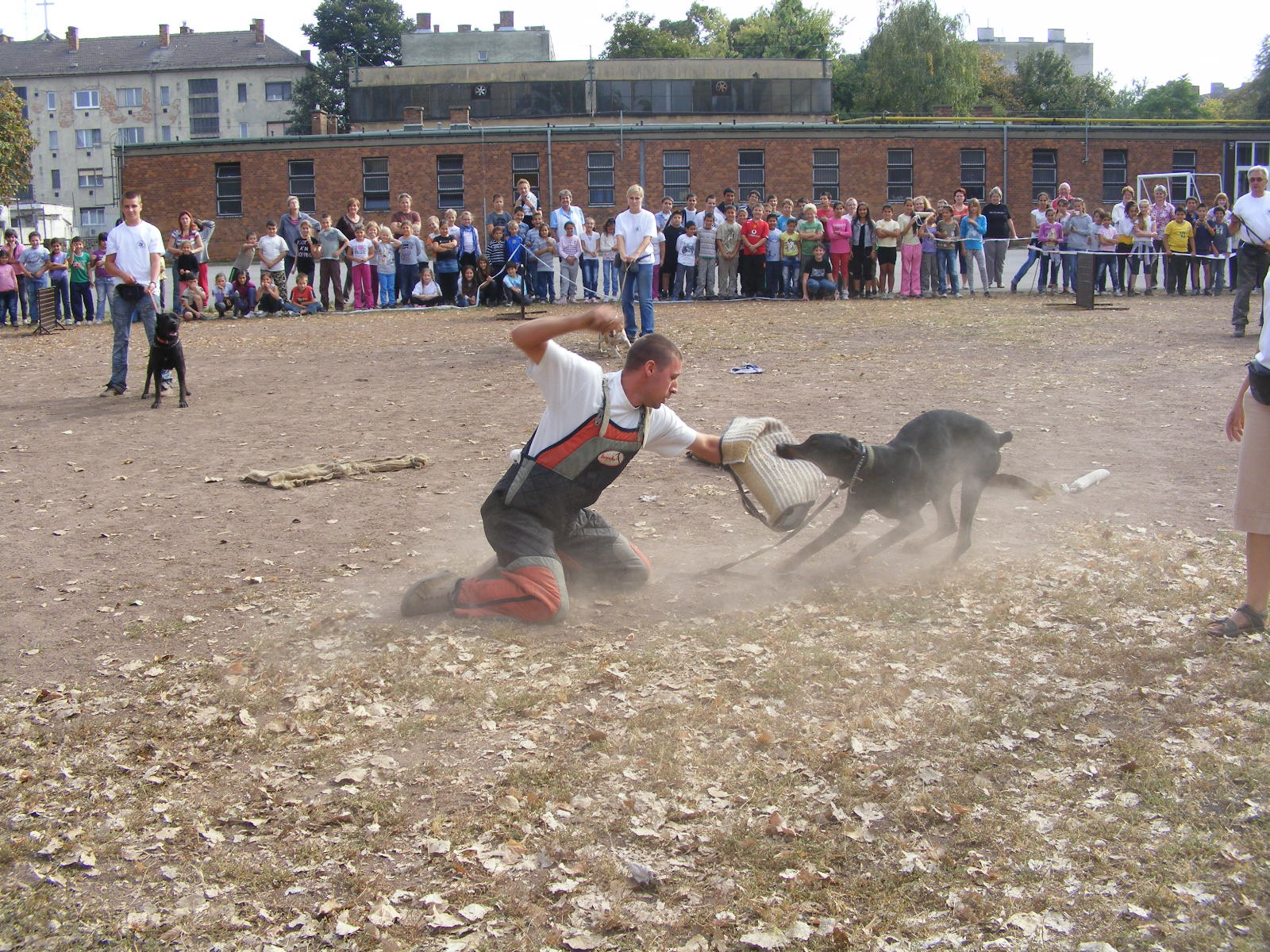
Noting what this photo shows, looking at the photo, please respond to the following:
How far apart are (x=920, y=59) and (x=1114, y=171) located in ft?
70.4

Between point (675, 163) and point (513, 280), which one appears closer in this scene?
point (513, 280)

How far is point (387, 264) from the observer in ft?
69.9

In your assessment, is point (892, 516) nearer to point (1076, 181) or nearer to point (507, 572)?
point (507, 572)

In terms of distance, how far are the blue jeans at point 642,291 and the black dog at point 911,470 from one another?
25.1 ft

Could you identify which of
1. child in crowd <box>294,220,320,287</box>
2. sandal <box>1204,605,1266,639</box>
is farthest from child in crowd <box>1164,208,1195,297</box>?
sandal <box>1204,605,1266,639</box>

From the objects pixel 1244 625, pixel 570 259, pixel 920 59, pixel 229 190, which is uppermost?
pixel 920 59

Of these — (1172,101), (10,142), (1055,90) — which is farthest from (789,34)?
(10,142)

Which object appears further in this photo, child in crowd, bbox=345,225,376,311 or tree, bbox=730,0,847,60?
tree, bbox=730,0,847,60

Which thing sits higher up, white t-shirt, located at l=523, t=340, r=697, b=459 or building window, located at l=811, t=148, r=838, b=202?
building window, located at l=811, t=148, r=838, b=202

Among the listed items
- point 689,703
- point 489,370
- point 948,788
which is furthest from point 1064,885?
point 489,370

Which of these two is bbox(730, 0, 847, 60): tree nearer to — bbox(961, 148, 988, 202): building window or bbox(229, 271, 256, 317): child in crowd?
bbox(961, 148, 988, 202): building window

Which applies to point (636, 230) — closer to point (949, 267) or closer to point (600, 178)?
point (949, 267)

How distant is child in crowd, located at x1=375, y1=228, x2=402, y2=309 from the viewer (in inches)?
834

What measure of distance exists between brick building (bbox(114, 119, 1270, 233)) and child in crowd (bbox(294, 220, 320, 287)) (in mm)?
24836
